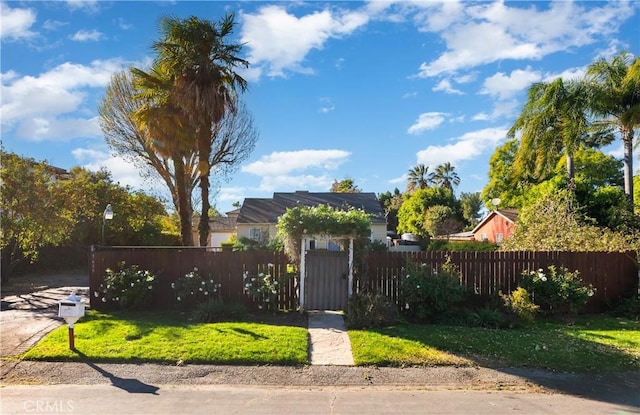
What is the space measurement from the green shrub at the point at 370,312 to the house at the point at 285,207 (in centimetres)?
1950

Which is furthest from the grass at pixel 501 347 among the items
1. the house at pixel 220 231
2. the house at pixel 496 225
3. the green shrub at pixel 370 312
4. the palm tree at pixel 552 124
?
the house at pixel 220 231

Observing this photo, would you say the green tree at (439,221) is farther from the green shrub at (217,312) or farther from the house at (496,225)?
the green shrub at (217,312)

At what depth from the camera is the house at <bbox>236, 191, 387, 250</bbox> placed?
30922 mm

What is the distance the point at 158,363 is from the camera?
722cm

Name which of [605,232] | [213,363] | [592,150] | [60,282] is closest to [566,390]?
[213,363]

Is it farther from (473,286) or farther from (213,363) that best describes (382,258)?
(213,363)

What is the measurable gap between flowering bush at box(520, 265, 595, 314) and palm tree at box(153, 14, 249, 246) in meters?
12.3

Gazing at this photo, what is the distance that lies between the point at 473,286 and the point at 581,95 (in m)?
11.9

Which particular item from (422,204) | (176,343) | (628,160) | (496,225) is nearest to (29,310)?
(176,343)

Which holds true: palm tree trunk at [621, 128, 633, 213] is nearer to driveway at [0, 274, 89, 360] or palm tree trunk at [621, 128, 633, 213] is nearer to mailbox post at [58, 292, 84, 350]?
mailbox post at [58, 292, 84, 350]

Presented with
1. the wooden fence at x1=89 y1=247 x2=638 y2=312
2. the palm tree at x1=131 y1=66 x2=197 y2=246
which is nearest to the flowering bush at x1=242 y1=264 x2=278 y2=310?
the wooden fence at x1=89 y1=247 x2=638 y2=312

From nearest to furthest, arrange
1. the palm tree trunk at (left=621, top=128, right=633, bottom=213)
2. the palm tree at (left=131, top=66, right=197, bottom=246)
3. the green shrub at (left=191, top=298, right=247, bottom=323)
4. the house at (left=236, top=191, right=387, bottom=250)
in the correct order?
the green shrub at (left=191, top=298, right=247, bottom=323) → the palm tree trunk at (left=621, top=128, right=633, bottom=213) → the palm tree at (left=131, top=66, right=197, bottom=246) → the house at (left=236, top=191, right=387, bottom=250)

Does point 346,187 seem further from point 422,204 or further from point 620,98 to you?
point 620,98

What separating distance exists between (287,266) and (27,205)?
9.33 metres
